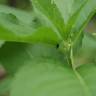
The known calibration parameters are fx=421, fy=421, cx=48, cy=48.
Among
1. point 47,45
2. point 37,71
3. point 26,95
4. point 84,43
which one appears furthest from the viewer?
point 84,43

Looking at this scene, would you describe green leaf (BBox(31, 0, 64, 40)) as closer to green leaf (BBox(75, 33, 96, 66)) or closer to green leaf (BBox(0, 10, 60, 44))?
green leaf (BBox(0, 10, 60, 44))

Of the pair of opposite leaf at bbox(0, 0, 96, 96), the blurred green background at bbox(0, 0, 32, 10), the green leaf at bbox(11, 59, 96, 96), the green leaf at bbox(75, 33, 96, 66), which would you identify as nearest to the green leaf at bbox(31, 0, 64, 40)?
the pair of opposite leaf at bbox(0, 0, 96, 96)

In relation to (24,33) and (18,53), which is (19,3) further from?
(24,33)

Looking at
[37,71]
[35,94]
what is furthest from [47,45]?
[35,94]

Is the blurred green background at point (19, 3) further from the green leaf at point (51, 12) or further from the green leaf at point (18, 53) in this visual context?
the green leaf at point (51, 12)

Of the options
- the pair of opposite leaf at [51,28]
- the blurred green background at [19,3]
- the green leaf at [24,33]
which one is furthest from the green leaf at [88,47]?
the blurred green background at [19,3]

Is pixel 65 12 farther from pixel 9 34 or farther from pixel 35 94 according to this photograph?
pixel 35 94

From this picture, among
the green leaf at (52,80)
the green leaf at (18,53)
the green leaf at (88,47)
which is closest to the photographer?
the green leaf at (52,80)

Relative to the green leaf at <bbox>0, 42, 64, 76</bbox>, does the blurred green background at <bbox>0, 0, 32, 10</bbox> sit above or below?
below
